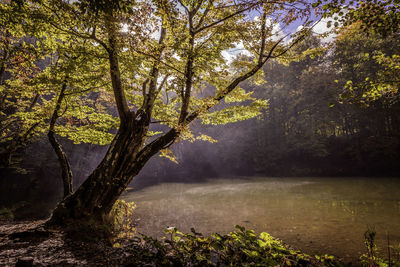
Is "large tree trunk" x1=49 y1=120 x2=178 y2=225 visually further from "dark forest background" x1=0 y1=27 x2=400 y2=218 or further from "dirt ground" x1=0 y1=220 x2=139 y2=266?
"dark forest background" x1=0 y1=27 x2=400 y2=218

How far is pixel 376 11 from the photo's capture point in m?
2.91

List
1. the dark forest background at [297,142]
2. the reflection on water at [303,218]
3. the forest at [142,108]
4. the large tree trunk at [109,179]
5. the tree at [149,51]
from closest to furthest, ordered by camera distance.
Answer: the forest at [142,108] → the tree at [149,51] → the large tree trunk at [109,179] → the reflection on water at [303,218] → the dark forest background at [297,142]

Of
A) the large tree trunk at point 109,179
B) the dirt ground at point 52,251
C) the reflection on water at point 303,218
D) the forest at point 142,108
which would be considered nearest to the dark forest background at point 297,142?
the forest at point 142,108

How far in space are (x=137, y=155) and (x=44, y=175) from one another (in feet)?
67.9

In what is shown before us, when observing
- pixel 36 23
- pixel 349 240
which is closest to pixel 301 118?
pixel 349 240

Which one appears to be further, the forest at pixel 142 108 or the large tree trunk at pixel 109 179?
the large tree trunk at pixel 109 179

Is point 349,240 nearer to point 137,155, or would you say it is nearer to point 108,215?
point 137,155

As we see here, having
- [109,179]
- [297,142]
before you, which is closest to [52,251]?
[109,179]

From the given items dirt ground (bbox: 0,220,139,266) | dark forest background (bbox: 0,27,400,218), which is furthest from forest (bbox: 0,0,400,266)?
dark forest background (bbox: 0,27,400,218)

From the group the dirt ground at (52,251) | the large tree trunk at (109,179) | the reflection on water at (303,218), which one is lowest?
the reflection on water at (303,218)

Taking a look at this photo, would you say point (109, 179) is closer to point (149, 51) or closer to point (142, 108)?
point (142, 108)

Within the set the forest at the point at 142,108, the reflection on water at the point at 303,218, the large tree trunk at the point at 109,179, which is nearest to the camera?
the forest at the point at 142,108

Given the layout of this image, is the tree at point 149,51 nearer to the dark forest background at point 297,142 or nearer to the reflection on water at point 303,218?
Answer: the reflection on water at point 303,218

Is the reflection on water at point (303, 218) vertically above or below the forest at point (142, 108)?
below
